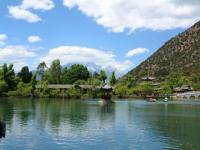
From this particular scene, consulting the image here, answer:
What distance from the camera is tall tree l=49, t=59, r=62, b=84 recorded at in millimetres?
178250

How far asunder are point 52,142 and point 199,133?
16120 mm

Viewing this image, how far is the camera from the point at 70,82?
18012 centimetres

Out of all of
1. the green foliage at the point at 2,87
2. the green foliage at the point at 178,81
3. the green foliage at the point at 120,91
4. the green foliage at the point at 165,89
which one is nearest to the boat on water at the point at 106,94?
the green foliage at the point at 120,91

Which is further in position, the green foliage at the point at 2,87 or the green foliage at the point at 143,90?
the green foliage at the point at 143,90

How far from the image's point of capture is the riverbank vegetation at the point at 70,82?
14725cm

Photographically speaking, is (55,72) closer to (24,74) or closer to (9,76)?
(24,74)

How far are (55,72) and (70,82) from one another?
7703 millimetres

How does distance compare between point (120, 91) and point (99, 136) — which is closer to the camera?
point (99, 136)

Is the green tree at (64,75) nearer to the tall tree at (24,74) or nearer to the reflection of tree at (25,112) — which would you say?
the tall tree at (24,74)

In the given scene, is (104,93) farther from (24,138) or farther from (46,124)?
(24,138)

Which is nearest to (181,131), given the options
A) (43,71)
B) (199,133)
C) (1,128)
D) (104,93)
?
(199,133)

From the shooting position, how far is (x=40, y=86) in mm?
150750

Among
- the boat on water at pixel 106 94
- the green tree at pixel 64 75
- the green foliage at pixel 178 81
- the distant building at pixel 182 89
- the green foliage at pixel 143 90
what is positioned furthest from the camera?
the green foliage at pixel 178 81

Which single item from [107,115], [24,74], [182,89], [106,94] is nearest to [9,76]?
[24,74]
